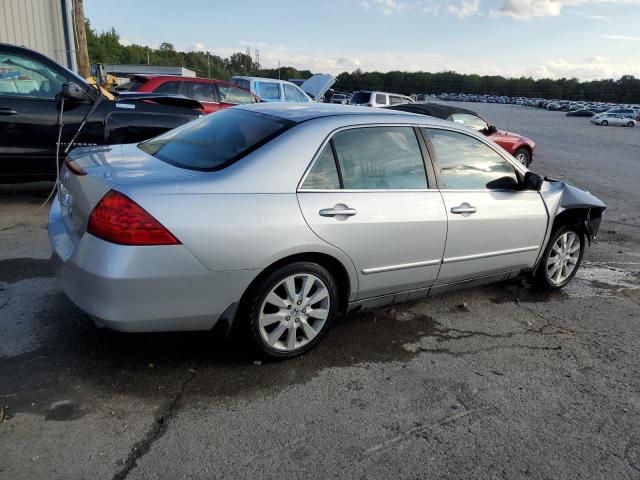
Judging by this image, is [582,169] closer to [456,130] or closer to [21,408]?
[456,130]

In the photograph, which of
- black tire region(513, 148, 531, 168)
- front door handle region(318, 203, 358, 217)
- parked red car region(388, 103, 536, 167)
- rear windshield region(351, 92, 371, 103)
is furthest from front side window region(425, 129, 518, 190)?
rear windshield region(351, 92, 371, 103)

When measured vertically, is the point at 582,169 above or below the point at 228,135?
below

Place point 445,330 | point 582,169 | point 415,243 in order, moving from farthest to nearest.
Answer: point 582,169 < point 445,330 < point 415,243

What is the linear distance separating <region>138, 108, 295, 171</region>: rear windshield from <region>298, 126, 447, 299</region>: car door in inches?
15.5

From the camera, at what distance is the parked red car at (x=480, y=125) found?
1160 centimetres

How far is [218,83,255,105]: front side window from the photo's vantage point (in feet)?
39.0

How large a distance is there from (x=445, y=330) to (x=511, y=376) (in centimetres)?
69

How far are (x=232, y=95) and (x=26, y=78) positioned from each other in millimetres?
6364

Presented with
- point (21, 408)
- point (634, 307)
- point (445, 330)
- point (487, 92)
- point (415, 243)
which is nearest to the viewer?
point (21, 408)

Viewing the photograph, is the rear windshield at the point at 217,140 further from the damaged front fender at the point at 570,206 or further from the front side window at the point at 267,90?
the front side window at the point at 267,90

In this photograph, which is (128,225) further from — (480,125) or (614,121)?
(614,121)

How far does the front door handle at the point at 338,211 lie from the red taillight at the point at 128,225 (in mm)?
894

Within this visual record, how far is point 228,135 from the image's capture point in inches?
136

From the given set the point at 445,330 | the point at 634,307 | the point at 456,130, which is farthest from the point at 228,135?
the point at 634,307
